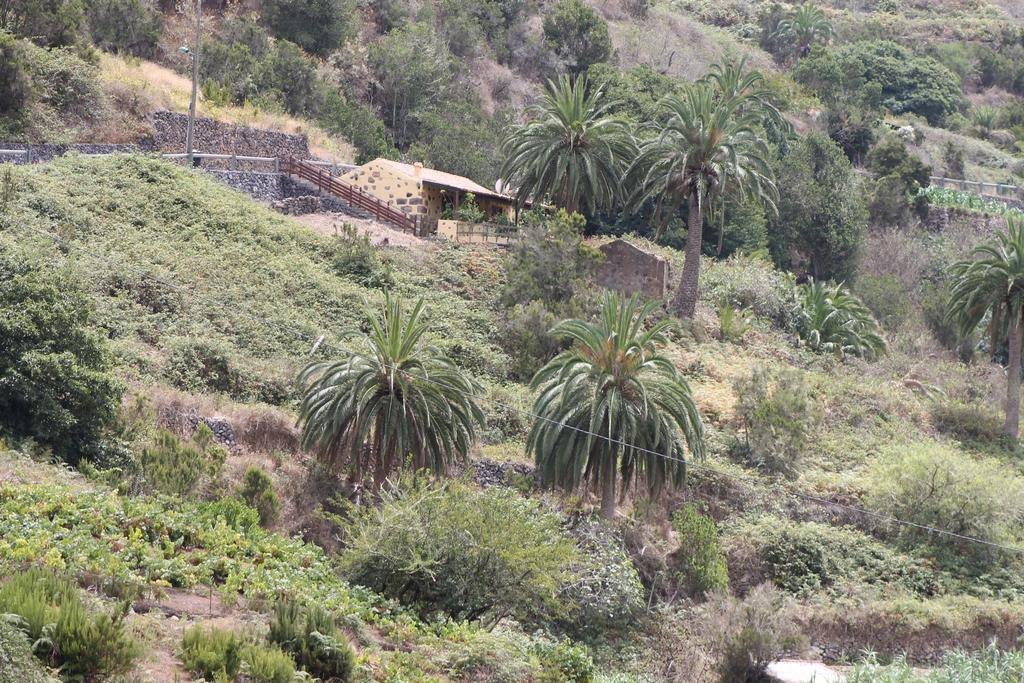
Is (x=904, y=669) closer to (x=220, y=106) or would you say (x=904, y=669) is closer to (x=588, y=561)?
(x=588, y=561)

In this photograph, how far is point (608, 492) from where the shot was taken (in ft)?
104

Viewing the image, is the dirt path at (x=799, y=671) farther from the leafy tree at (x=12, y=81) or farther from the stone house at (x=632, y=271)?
the leafy tree at (x=12, y=81)

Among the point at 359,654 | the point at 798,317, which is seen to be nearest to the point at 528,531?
the point at 359,654

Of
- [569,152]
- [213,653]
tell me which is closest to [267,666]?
[213,653]

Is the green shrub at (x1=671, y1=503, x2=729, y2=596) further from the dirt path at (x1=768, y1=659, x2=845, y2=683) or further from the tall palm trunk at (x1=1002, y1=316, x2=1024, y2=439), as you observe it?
the tall palm trunk at (x1=1002, y1=316, x2=1024, y2=439)

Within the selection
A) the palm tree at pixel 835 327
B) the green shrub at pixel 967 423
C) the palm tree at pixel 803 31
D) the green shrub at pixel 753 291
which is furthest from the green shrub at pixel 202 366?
the palm tree at pixel 803 31

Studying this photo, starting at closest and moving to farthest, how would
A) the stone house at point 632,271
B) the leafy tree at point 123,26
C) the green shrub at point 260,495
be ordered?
the green shrub at point 260,495 → the stone house at point 632,271 → the leafy tree at point 123,26

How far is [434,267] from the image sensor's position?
45688 mm

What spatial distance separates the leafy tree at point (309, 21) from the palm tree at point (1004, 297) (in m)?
38.7

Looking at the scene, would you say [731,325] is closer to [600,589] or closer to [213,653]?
[600,589]

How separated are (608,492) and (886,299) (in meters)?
33.5

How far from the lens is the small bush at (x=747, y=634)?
86.9 feet

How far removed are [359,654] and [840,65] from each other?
9057 cm

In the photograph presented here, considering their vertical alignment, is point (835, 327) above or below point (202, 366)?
above
